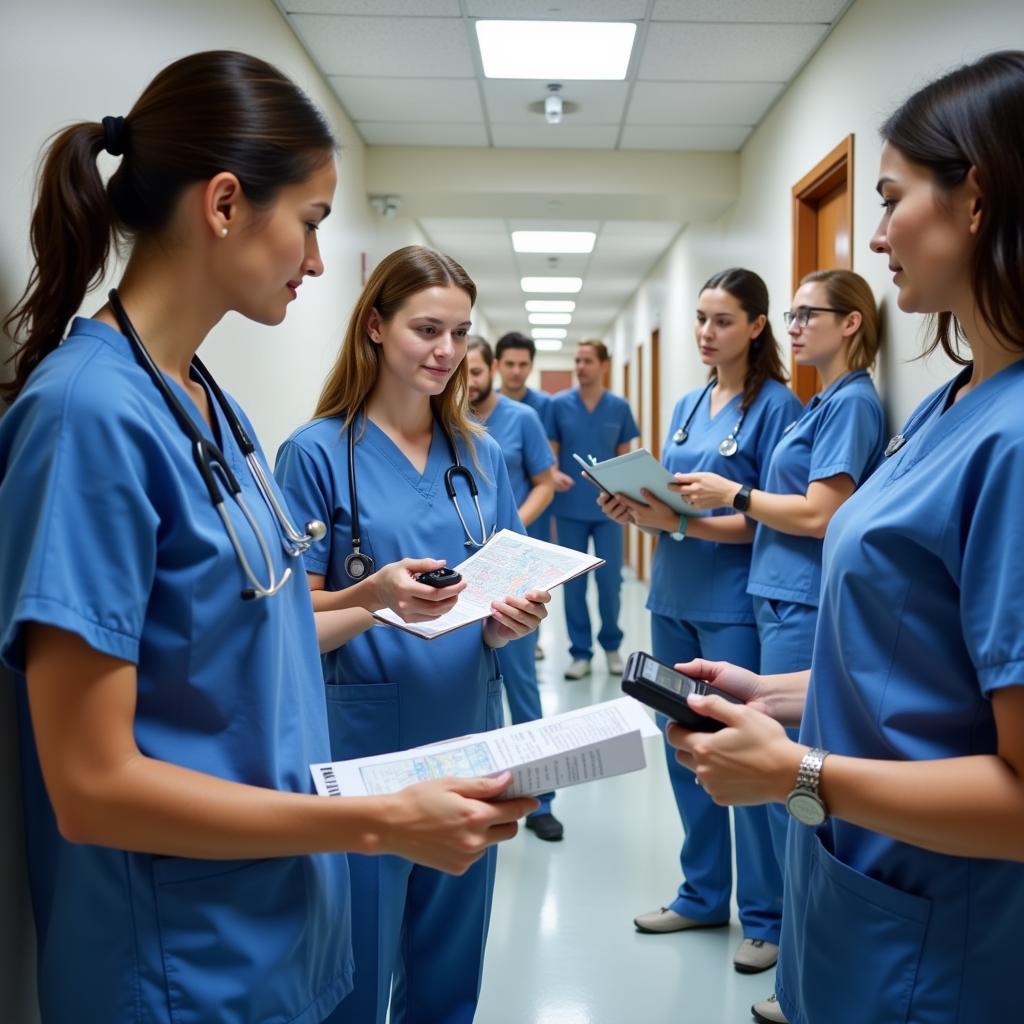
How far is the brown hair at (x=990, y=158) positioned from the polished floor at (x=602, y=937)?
1679mm

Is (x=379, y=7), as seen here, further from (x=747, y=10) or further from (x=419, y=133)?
(x=419, y=133)

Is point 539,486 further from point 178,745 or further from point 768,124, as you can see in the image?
point 178,745

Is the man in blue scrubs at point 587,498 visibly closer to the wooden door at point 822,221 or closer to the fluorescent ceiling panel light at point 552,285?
the wooden door at point 822,221

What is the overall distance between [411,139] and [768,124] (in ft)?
5.73

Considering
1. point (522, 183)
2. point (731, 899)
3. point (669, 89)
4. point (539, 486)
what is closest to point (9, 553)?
point (731, 899)

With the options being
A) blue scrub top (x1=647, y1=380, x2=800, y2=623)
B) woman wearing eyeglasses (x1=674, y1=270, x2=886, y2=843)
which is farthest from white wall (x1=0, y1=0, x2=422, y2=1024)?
woman wearing eyeglasses (x1=674, y1=270, x2=886, y2=843)

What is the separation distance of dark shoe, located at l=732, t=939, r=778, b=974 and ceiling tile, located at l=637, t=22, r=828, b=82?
2.95 meters

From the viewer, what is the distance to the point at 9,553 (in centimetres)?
79

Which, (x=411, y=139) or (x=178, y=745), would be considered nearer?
(x=178, y=745)

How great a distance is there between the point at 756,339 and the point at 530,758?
1.88m

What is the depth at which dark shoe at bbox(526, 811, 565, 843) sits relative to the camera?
2957mm

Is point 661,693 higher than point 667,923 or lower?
higher

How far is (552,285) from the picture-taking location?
921cm

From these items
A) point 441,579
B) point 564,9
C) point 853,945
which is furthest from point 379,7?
point 853,945
